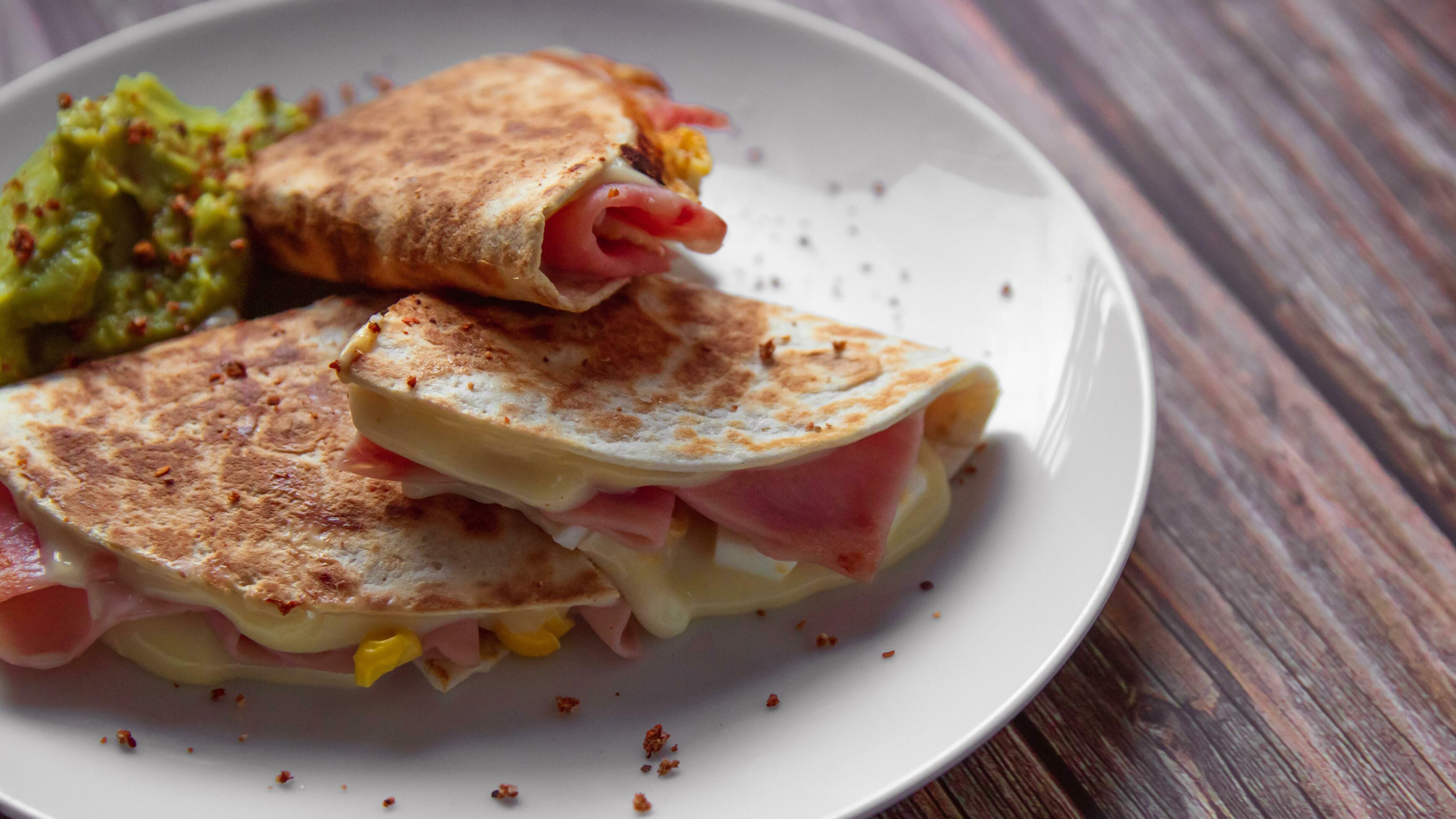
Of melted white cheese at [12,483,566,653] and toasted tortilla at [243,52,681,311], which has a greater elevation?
toasted tortilla at [243,52,681,311]

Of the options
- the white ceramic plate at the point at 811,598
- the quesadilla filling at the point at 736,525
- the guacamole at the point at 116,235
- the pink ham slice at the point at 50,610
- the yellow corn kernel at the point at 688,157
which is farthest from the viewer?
the yellow corn kernel at the point at 688,157

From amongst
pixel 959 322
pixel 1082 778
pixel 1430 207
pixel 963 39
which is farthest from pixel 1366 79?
pixel 1082 778

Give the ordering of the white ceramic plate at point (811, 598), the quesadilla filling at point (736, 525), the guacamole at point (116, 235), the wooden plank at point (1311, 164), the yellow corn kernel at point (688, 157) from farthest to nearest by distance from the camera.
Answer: the wooden plank at point (1311, 164)
the yellow corn kernel at point (688, 157)
the guacamole at point (116, 235)
the quesadilla filling at point (736, 525)
the white ceramic plate at point (811, 598)

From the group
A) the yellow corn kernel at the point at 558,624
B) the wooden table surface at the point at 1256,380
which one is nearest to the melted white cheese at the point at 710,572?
the yellow corn kernel at the point at 558,624

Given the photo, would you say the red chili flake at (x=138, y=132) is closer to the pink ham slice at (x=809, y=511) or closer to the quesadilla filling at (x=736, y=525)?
the quesadilla filling at (x=736, y=525)

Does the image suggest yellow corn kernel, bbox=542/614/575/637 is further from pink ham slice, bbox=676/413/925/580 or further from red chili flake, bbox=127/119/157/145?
red chili flake, bbox=127/119/157/145

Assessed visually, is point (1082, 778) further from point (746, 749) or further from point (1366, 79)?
point (1366, 79)

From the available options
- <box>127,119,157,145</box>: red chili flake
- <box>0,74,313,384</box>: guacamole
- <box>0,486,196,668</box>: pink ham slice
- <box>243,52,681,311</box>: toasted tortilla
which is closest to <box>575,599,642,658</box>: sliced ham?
<box>243,52,681,311</box>: toasted tortilla
